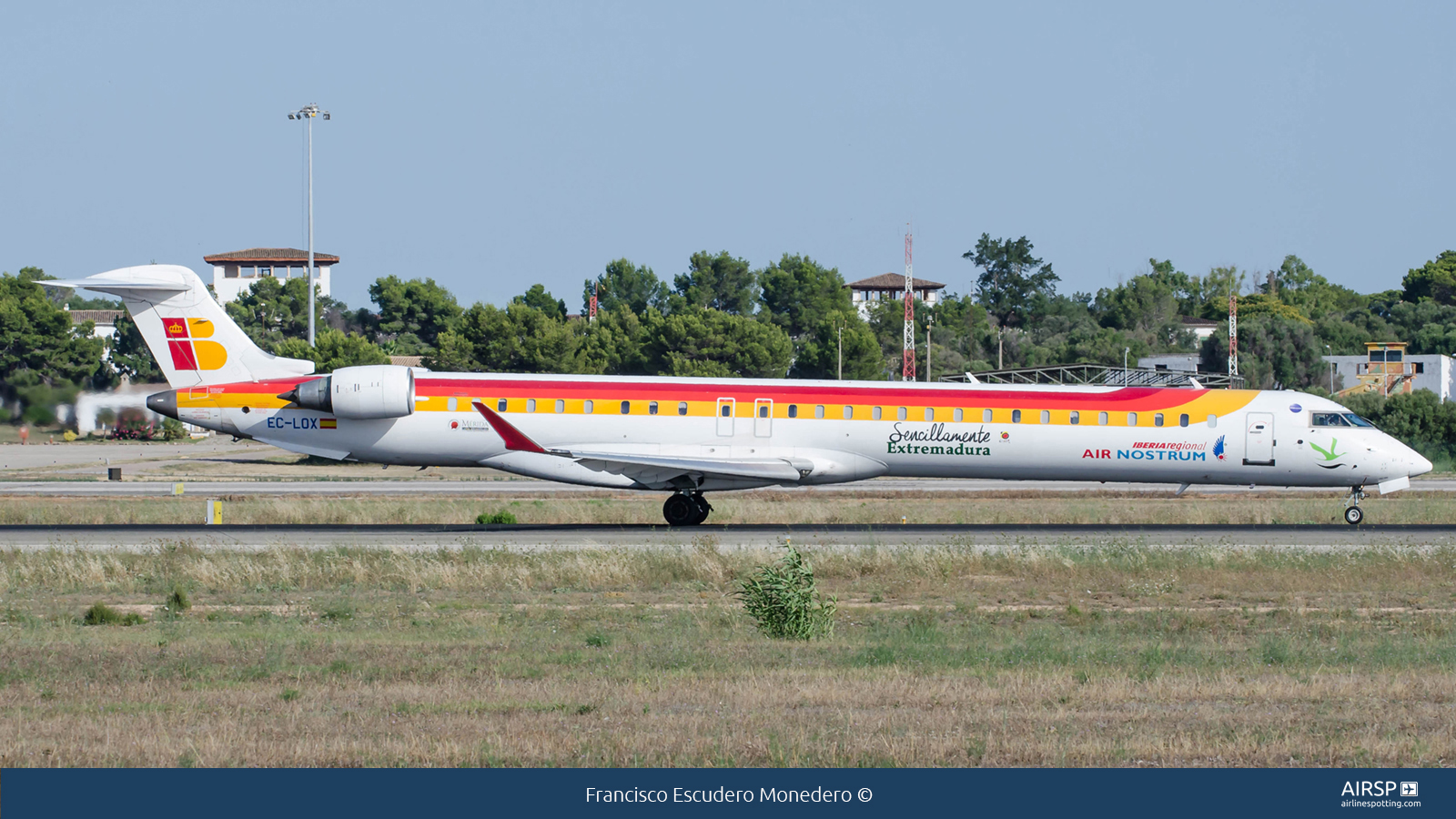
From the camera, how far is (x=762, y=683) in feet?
39.0

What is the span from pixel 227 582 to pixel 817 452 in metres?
12.7

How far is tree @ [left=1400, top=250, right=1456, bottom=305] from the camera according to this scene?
138375 millimetres

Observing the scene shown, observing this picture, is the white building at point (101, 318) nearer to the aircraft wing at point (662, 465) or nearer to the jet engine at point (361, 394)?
the jet engine at point (361, 394)

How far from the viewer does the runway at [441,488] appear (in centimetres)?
4166

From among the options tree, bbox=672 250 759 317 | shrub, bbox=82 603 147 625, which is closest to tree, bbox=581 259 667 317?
tree, bbox=672 250 759 317

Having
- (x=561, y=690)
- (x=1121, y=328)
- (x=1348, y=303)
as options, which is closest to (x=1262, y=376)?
(x=1121, y=328)

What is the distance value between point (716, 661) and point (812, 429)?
1558 cm

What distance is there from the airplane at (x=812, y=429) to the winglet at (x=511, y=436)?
0.23 feet

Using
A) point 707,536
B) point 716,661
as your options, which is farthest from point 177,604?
point 707,536

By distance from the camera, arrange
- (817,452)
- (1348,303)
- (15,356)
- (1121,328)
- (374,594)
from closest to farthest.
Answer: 1. (374,594)
2. (817,452)
3. (15,356)
4. (1121,328)
5. (1348,303)

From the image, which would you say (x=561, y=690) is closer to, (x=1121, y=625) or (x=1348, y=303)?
(x=1121, y=625)

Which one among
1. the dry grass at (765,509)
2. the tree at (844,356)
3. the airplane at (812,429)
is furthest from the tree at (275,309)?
the airplane at (812,429)

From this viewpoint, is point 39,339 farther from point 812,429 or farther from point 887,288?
point 887,288

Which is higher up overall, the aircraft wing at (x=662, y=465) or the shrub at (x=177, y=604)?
the aircraft wing at (x=662, y=465)
